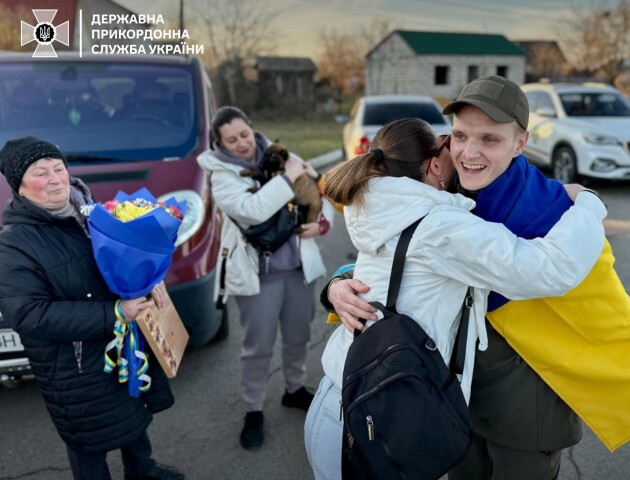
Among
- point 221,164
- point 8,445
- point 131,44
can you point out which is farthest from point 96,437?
point 131,44

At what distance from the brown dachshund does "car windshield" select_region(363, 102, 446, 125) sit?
6.03 m

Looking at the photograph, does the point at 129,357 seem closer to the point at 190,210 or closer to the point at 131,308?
the point at 131,308

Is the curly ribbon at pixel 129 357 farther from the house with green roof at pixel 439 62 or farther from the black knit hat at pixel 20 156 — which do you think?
the house with green roof at pixel 439 62

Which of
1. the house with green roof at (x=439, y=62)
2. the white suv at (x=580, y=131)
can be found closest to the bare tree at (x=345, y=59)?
the house with green roof at (x=439, y=62)

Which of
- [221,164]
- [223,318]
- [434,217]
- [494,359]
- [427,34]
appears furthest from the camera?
[427,34]

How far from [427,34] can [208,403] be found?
45.2 metres

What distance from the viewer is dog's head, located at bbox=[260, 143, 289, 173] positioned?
111 inches

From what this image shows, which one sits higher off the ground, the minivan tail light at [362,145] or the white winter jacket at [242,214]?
the minivan tail light at [362,145]

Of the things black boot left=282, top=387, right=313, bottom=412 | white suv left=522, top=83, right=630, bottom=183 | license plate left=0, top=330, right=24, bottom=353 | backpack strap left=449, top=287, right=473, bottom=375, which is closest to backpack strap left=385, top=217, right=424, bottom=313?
backpack strap left=449, top=287, right=473, bottom=375

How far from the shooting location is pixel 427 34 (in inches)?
1713

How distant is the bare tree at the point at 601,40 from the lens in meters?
29.7

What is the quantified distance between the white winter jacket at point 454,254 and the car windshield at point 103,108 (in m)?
2.55

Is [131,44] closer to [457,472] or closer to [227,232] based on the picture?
[227,232]

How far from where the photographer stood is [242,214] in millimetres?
2643
